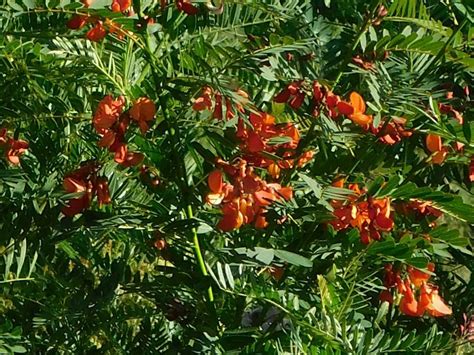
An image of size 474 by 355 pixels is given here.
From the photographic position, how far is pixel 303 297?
5.40 feet

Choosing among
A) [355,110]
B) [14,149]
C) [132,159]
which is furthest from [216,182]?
[14,149]

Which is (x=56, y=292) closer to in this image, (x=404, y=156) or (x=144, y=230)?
(x=144, y=230)

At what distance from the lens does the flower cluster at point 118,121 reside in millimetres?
1452

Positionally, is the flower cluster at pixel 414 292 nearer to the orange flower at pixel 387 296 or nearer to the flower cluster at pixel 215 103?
the orange flower at pixel 387 296

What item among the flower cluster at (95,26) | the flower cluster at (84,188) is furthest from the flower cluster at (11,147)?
the flower cluster at (95,26)

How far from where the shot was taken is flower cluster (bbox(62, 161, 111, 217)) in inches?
59.7

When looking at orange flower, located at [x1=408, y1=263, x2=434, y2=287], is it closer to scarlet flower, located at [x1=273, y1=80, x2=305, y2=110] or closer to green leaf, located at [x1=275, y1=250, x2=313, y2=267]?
green leaf, located at [x1=275, y1=250, x2=313, y2=267]

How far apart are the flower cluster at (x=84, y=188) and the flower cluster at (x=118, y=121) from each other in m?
0.07

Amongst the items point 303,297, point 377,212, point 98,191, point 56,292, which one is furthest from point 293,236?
point 56,292

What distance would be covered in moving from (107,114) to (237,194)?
0.22 m

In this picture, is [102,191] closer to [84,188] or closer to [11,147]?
[84,188]

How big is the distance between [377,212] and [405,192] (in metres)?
0.06

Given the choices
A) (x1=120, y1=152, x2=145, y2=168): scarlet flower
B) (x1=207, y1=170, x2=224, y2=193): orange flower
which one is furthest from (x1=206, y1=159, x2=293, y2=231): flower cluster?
(x1=120, y1=152, x2=145, y2=168): scarlet flower

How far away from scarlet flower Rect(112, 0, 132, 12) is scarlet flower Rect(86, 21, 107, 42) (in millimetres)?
35
